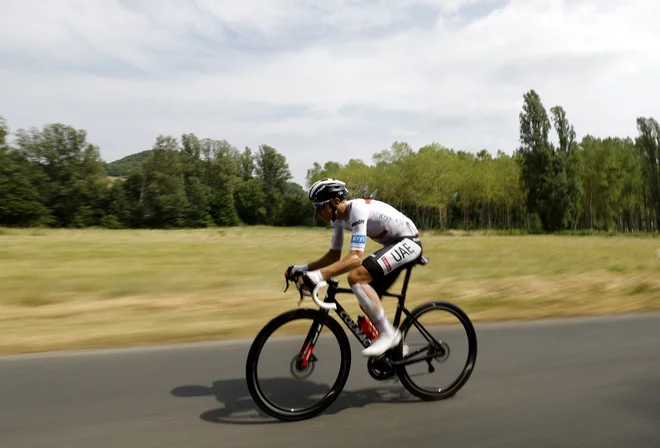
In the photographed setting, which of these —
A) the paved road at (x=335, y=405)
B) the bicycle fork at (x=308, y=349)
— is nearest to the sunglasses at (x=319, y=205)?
the bicycle fork at (x=308, y=349)

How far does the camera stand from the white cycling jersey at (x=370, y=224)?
4.11 m

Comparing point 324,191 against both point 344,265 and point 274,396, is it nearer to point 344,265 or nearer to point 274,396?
point 344,265

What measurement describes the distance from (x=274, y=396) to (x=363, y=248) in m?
1.23

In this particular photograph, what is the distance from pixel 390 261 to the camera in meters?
4.33

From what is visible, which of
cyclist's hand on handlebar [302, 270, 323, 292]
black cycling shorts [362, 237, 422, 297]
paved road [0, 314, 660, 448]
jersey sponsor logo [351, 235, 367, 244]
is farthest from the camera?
black cycling shorts [362, 237, 422, 297]

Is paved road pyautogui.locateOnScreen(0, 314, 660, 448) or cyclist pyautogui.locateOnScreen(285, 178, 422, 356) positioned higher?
cyclist pyautogui.locateOnScreen(285, 178, 422, 356)

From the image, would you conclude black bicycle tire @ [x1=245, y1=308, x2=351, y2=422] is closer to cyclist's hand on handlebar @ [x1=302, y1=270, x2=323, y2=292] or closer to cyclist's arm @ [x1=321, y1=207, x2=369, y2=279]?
cyclist's hand on handlebar @ [x1=302, y1=270, x2=323, y2=292]

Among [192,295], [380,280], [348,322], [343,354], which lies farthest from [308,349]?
[192,295]

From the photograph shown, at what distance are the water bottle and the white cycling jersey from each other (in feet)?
1.92

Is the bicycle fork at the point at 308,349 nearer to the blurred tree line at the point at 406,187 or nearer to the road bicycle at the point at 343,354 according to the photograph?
the road bicycle at the point at 343,354

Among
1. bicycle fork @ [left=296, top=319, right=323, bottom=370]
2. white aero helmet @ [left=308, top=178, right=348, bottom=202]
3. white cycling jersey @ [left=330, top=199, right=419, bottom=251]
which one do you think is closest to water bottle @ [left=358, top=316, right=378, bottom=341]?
bicycle fork @ [left=296, top=319, right=323, bottom=370]

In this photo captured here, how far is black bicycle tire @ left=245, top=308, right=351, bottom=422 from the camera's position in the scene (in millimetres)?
3953

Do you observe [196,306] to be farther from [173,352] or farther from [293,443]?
[293,443]

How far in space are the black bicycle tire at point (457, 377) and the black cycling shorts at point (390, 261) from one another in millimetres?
355
